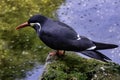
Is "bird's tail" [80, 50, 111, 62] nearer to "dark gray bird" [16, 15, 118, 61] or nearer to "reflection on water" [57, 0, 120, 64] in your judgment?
"dark gray bird" [16, 15, 118, 61]

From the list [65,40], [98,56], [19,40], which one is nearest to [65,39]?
[65,40]

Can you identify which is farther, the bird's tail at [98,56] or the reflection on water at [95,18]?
the reflection on water at [95,18]

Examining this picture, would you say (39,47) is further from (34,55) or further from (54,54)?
(54,54)

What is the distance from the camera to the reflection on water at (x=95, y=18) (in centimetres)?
1001

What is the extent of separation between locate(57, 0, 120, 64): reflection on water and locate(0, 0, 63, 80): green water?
425 millimetres

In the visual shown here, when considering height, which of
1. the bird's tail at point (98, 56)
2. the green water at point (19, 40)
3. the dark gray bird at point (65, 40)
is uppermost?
the dark gray bird at point (65, 40)

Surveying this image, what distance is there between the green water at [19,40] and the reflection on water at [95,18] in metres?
0.43

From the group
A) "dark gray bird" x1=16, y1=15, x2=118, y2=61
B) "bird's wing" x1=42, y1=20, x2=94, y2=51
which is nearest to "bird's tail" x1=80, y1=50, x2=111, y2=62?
"dark gray bird" x1=16, y1=15, x2=118, y2=61

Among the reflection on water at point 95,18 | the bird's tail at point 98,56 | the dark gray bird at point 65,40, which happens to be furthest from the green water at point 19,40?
the bird's tail at point 98,56

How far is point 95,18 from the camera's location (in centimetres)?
1083

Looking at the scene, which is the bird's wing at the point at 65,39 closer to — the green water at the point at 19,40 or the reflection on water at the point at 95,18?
the green water at the point at 19,40

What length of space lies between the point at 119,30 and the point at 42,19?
4041 mm

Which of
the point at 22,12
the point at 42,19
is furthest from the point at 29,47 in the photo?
the point at 42,19

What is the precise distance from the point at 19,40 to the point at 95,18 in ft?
7.33
